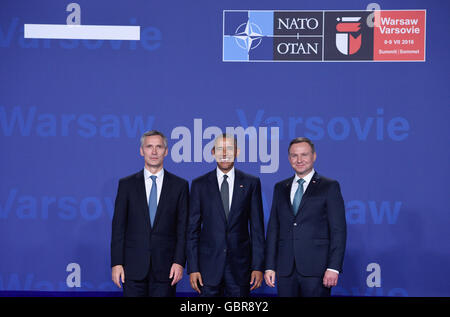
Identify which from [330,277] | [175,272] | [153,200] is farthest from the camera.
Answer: [153,200]

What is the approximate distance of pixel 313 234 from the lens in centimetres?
323

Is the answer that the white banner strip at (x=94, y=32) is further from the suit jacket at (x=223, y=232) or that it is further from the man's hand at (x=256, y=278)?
the man's hand at (x=256, y=278)

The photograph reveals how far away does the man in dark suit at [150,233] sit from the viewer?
3293 mm

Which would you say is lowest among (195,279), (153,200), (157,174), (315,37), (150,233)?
(195,279)

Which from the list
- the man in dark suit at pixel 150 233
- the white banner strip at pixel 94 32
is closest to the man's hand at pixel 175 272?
the man in dark suit at pixel 150 233

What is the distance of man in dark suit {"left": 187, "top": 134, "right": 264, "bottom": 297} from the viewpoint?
3.25 metres

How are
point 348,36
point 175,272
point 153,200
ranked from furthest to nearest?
point 348,36 → point 153,200 → point 175,272

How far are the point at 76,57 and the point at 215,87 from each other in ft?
4.50

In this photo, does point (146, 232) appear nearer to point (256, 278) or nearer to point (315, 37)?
point (256, 278)

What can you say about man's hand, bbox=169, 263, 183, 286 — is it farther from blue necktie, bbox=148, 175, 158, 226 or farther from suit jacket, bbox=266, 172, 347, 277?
suit jacket, bbox=266, 172, 347, 277

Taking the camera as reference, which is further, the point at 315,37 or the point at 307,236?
the point at 315,37


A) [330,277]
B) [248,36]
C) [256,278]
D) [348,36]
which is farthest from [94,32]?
[330,277]

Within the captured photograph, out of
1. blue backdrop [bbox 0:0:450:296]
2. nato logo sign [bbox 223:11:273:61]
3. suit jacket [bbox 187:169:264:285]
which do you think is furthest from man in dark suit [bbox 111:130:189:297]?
nato logo sign [bbox 223:11:273:61]

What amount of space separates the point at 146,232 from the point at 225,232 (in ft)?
1.81
